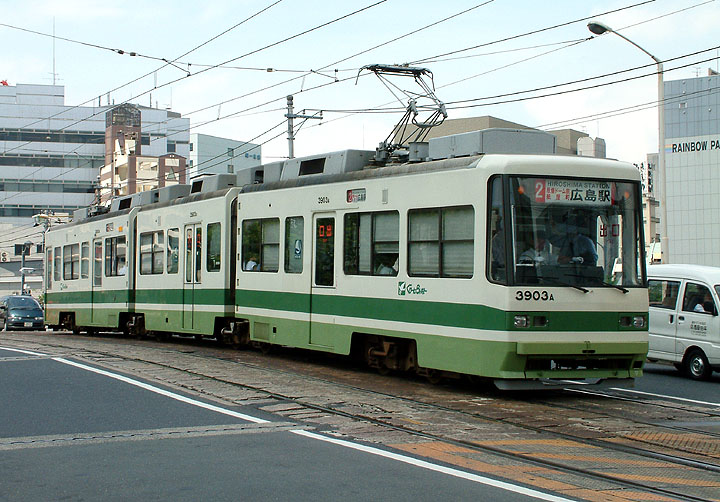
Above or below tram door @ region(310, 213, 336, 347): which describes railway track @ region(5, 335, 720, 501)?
below

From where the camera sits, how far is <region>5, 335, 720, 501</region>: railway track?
315 inches

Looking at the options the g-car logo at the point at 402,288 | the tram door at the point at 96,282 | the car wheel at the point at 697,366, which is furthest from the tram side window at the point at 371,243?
the tram door at the point at 96,282

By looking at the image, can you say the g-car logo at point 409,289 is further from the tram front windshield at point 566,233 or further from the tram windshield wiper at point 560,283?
the tram windshield wiper at point 560,283

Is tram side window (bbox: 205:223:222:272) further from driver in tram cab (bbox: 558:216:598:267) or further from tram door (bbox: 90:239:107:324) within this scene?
driver in tram cab (bbox: 558:216:598:267)

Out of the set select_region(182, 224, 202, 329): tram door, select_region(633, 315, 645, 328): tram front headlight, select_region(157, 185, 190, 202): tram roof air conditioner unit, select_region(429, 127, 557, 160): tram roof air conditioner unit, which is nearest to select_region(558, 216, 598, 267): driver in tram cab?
select_region(633, 315, 645, 328): tram front headlight

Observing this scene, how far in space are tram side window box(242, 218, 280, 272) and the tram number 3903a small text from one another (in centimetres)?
588

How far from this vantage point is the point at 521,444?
885 cm

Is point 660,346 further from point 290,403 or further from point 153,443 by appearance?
point 153,443

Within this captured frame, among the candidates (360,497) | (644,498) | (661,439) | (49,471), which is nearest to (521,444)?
(661,439)

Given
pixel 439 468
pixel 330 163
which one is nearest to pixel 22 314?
pixel 330 163

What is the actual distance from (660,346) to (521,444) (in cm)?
927

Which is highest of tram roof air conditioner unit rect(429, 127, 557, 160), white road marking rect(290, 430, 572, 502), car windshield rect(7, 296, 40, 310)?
tram roof air conditioner unit rect(429, 127, 557, 160)

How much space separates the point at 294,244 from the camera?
15812mm

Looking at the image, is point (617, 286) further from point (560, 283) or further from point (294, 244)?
point (294, 244)
